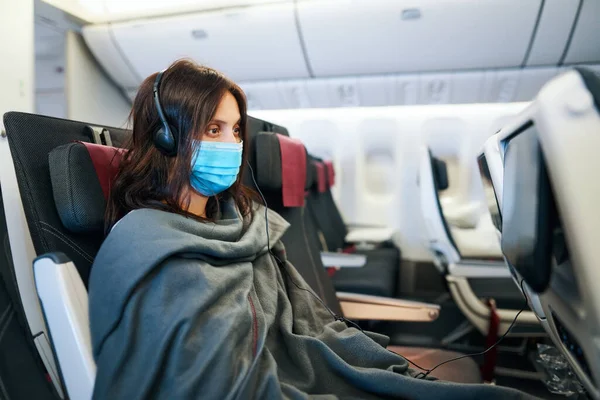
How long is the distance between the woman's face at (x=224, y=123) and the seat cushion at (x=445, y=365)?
118 centimetres

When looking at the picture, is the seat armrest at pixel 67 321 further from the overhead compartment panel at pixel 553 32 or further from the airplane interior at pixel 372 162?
the overhead compartment panel at pixel 553 32

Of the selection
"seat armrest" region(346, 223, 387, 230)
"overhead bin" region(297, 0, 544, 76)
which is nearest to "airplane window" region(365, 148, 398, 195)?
"seat armrest" region(346, 223, 387, 230)

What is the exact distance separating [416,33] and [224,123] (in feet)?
6.60

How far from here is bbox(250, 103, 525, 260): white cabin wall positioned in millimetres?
3445

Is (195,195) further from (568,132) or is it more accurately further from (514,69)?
(514,69)

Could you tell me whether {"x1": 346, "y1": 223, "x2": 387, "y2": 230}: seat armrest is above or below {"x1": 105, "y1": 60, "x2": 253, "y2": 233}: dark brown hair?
below

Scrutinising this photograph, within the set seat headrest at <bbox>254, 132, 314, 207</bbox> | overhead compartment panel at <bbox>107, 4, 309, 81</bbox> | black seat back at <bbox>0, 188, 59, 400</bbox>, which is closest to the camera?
black seat back at <bbox>0, 188, 59, 400</bbox>

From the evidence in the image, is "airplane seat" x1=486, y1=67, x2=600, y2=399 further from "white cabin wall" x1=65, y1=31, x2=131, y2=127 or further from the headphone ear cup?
"white cabin wall" x1=65, y1=31, x2=131, y2=127

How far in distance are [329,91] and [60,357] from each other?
281 cm

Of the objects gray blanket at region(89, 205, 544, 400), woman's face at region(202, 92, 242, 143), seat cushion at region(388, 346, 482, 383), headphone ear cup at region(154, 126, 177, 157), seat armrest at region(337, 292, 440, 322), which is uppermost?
woman's face at region(202, 92, 242, 143)

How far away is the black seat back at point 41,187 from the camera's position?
86cm

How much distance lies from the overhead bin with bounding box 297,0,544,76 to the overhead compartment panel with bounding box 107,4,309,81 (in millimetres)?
154

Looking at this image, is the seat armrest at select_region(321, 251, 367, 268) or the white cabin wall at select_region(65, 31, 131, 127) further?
the white cabin wall at select_region(65, 31, 131, 127)

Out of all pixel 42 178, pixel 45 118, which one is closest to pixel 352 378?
pixel 42 178
